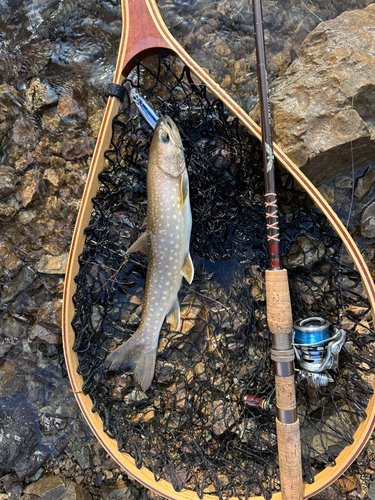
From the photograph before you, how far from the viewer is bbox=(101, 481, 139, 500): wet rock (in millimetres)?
2418

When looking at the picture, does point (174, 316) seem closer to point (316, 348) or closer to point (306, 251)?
point (316, 348)

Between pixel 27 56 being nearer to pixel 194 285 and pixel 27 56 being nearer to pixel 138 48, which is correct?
→ pixel 138 48

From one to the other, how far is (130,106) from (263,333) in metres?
1.88

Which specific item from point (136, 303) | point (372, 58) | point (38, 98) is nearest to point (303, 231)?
point (372, 58)

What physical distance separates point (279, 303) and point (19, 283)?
2.00 meters

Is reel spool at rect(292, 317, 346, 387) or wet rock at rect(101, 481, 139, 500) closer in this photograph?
reel spool at rect(292, 317, 346, 387)

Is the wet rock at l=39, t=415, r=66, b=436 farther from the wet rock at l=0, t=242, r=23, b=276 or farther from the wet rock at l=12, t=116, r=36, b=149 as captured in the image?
the wet rock at l=12, t=116, r=36, b=149

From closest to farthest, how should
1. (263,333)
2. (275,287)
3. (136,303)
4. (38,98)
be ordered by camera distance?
(275,287) < (263,333) < (136,303) < (38,98)

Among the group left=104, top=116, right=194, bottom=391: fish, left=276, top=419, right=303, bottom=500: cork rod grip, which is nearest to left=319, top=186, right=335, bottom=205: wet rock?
left=104, top=116, right=194, bottom=391: fish

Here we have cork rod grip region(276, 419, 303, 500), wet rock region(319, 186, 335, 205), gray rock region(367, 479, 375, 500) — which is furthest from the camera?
wet rock region(319, 186, 335, 205)

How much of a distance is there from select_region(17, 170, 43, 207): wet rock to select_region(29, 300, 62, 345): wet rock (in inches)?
33.6

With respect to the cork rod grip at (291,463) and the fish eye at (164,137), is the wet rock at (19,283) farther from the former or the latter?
the cork rod grip at (291,463)

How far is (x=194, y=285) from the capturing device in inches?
92.0

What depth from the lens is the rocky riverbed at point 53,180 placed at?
2496 mm
